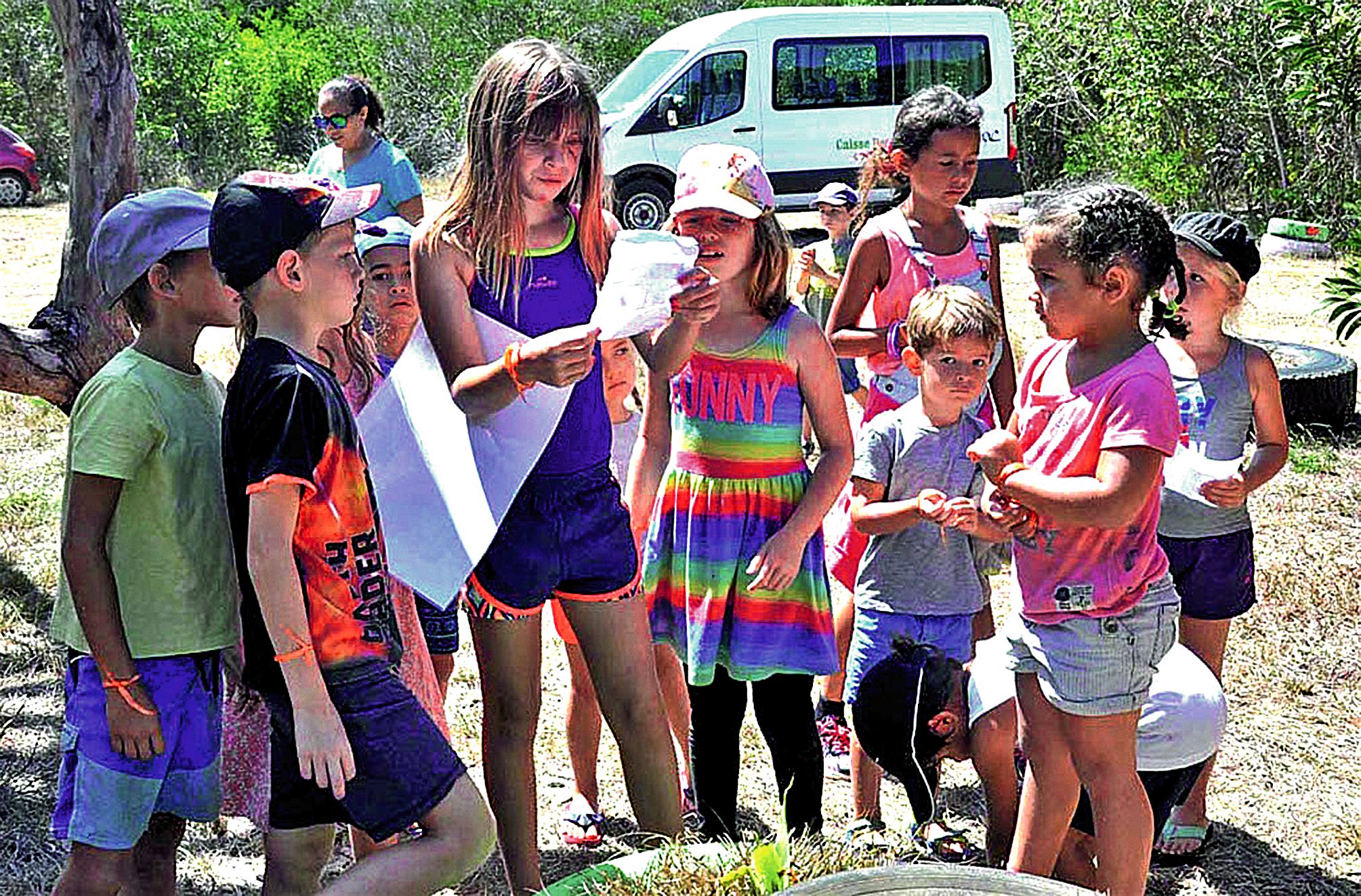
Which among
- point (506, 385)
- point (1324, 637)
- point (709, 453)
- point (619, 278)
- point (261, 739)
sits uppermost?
point (619, 278)

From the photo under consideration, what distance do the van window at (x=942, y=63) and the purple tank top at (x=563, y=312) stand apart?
14.2m

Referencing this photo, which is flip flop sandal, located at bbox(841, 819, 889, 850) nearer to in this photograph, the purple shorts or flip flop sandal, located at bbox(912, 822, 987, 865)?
flip flop sandal, located at bbox(912, 822, 987, 865)

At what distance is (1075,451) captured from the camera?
2631 mm

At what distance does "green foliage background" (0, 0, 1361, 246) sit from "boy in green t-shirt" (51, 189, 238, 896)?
4.86m

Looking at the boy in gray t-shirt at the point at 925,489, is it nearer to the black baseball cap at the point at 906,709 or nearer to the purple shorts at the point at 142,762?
the black baseball cap at the point at 906,709

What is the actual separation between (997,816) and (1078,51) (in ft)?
50.1

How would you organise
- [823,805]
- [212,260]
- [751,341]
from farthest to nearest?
[823,805] < [751,341] < [212,260]

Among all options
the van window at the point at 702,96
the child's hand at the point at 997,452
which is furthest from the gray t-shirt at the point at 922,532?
the van window at the point at 702,96

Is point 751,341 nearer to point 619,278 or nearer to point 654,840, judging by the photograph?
point 619,278

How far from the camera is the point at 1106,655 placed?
268 centimetres

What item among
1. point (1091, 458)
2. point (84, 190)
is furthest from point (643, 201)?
point (1091, 458)

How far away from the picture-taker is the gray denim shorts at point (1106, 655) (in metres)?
2.68

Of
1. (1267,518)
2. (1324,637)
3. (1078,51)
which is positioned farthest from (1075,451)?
(1078,51)

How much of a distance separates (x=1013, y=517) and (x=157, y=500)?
5.07 ft
